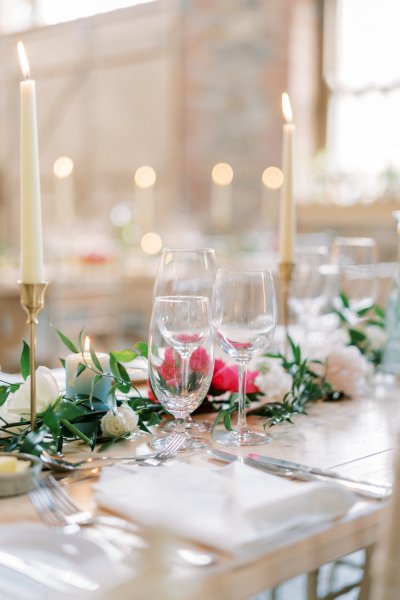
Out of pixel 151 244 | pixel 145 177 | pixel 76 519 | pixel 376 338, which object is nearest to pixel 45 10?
pixel 145 177

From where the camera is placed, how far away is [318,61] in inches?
250

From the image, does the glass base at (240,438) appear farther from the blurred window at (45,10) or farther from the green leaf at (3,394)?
the blurred window at (45,10)

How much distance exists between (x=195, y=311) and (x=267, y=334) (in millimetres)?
131

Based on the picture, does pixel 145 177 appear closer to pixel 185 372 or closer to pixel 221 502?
pixel 185 372

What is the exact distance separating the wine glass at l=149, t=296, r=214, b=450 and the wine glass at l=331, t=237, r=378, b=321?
30.4 inches

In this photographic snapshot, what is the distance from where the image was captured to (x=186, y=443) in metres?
1.21

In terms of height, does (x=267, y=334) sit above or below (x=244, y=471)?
above

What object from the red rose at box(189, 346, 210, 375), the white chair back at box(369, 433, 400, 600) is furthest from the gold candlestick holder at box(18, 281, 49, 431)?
the white chair back at box(369, 433, 400, 600)

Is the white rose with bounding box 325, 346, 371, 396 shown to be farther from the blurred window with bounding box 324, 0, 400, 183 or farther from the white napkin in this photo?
the blurred window with bounding box 324, 0, 400, 183

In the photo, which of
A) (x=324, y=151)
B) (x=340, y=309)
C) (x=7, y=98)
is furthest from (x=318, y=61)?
(x=340, y=309)

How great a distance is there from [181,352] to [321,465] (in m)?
0.24

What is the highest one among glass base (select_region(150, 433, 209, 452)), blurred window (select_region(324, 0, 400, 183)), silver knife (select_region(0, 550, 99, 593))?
blurred window (select_region(324, 0, 400, 183))

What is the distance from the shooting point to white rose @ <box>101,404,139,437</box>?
1.21m

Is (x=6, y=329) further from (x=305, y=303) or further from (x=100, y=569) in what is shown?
(x=100, y=569)
